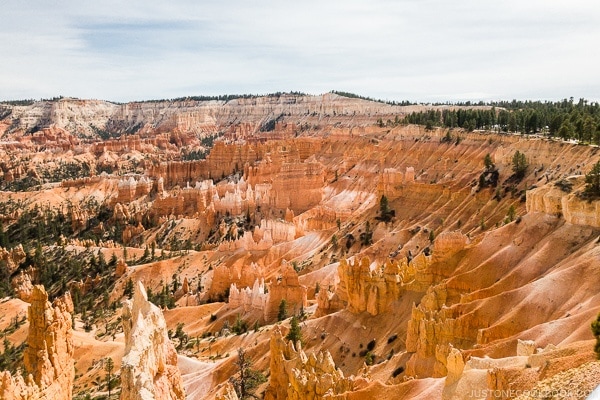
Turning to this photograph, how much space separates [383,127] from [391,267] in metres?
90.0

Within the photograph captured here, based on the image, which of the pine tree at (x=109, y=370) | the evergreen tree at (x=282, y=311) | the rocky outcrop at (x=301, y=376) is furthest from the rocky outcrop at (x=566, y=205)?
the pine tree at (x=109, y=370)

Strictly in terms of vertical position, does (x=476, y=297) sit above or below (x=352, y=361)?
above

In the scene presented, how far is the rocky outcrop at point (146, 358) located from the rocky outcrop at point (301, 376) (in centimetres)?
796

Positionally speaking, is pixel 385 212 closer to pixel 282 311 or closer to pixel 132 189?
pixel 282 311

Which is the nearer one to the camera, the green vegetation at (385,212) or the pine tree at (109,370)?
the pine tree at (109,370)

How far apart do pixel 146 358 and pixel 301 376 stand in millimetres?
11513

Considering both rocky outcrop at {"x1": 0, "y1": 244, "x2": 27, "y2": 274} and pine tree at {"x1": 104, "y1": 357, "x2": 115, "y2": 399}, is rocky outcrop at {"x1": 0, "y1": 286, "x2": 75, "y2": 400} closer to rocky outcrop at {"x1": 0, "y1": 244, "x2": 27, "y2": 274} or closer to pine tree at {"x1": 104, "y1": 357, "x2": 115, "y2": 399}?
pine tree at {"x1": 104, "y1": 357, "x2": 115, "y2": 399}

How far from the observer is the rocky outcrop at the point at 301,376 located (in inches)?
1035

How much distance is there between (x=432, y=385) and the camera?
24.1 m

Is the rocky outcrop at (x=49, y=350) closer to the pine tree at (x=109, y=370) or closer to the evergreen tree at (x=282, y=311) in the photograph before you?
the pine tree at (x=109, y=370)

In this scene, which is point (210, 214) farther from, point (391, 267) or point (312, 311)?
point (391, 267)

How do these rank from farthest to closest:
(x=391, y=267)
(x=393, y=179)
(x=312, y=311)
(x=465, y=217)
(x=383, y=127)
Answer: (x=383, y=127) < (x=393, y=179) < (x=465, y=217) < (x=312, y=311) < (x=391, y=267)

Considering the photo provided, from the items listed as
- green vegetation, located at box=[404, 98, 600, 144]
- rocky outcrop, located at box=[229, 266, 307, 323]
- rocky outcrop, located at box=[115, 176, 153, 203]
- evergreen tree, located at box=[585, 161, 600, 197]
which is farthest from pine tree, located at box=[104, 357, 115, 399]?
rocky outcrop, located at box=[115, 176, 153, 203]

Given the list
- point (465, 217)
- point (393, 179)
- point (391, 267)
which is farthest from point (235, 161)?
point (391, 267)
